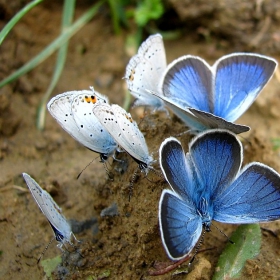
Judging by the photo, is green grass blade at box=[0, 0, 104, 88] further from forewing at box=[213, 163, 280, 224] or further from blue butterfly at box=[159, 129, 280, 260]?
forewing at box=[213, 163, 280, 224]

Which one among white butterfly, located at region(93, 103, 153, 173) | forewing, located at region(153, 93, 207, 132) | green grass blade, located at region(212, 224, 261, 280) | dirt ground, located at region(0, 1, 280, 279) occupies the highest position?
white butterfly, located at region(93, 103, 153, 173)

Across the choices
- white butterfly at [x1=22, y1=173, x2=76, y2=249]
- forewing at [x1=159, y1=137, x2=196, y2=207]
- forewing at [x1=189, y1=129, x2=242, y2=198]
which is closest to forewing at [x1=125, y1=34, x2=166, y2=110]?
forewing at [x1=189, y1=129, x2=242, y2=198]

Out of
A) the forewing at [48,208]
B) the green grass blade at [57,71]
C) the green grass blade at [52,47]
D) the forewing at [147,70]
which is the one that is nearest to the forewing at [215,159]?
the forewing at [147,70]

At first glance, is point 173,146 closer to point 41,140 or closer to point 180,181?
point 180,181

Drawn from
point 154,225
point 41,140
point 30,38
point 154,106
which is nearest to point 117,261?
point 154,225

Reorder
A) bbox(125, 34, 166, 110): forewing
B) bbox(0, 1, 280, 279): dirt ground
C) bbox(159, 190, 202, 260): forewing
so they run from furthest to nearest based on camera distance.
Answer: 1. bbox(125, 34, 166, 110): forewing
2. bbox(0, 1, 280, 279): dirt ground
3. bbox(159, 190, 202, 260): forewing
